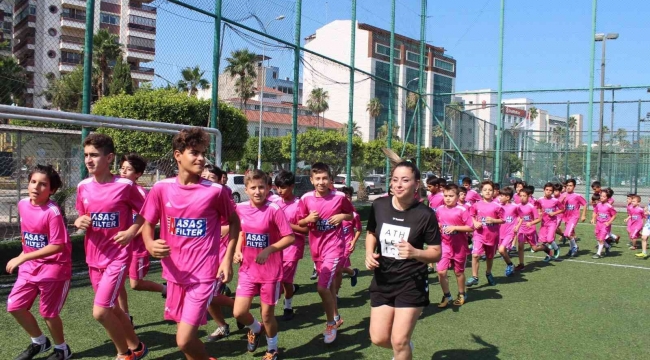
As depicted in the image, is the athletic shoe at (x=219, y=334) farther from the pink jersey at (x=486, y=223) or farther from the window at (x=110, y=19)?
the window at (x=110, y=19)

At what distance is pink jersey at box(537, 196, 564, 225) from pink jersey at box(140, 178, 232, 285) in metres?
9.78

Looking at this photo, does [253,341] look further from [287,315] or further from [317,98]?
[317,98]

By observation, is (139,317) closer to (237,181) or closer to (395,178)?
(395,178)

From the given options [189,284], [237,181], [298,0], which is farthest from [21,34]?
[189,284]

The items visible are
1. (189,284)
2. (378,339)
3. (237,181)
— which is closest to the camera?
(189,284)

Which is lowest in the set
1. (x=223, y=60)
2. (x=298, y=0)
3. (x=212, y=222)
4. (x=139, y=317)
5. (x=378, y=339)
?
(x=139, y=317)

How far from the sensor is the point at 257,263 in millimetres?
4648

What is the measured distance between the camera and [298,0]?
12.2 meters

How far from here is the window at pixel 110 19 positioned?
47.8 metres

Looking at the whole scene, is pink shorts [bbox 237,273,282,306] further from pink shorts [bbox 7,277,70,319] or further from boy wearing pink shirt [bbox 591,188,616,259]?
boy wearing pink shirt [bbox 591,188,616,259]

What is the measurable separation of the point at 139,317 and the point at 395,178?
12.3ft

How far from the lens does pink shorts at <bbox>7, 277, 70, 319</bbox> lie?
4426 mm

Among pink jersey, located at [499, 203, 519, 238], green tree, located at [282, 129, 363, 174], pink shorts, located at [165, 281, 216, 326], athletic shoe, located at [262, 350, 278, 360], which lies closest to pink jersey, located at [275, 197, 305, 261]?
athletic shoe, located at [262, 350, 278, 360]

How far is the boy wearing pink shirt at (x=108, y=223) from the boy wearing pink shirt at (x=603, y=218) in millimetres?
10753
